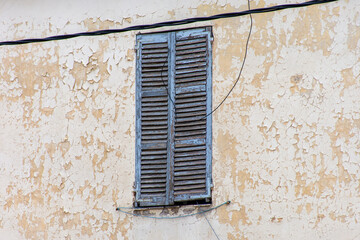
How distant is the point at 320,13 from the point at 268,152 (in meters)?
1.46

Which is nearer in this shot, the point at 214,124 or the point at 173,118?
the point at 214,124

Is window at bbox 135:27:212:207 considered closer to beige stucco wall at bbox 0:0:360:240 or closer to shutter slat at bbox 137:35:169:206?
shutter slat at bbox 137:35:169:206

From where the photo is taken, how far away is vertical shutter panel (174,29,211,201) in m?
9.88

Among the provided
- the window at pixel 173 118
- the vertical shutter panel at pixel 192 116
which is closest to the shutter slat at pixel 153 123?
the window at pixel 173 118

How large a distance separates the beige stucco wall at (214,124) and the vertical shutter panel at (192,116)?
0.35ft

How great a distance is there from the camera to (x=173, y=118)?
1009cm

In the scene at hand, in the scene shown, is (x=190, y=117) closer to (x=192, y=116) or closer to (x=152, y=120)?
(x=192, y=116)

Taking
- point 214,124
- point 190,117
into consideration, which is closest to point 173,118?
point 190,117

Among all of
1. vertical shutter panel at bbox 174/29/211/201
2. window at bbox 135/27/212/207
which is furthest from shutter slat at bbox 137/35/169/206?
vertical shutter panel at bbox 174/29/211/201

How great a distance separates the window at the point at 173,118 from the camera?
991 centimetres

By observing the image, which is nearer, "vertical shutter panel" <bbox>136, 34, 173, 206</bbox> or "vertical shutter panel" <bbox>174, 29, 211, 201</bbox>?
"vertical shutter panel" <bbox>174, 29, 211, 201</bbox>

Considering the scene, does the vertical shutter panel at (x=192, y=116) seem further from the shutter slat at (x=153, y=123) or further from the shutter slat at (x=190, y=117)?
the shutter slat at (x=153, y=123)

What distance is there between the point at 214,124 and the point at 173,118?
419 mm

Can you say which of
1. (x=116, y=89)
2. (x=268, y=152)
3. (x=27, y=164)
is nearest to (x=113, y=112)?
(x=116, y=89)
